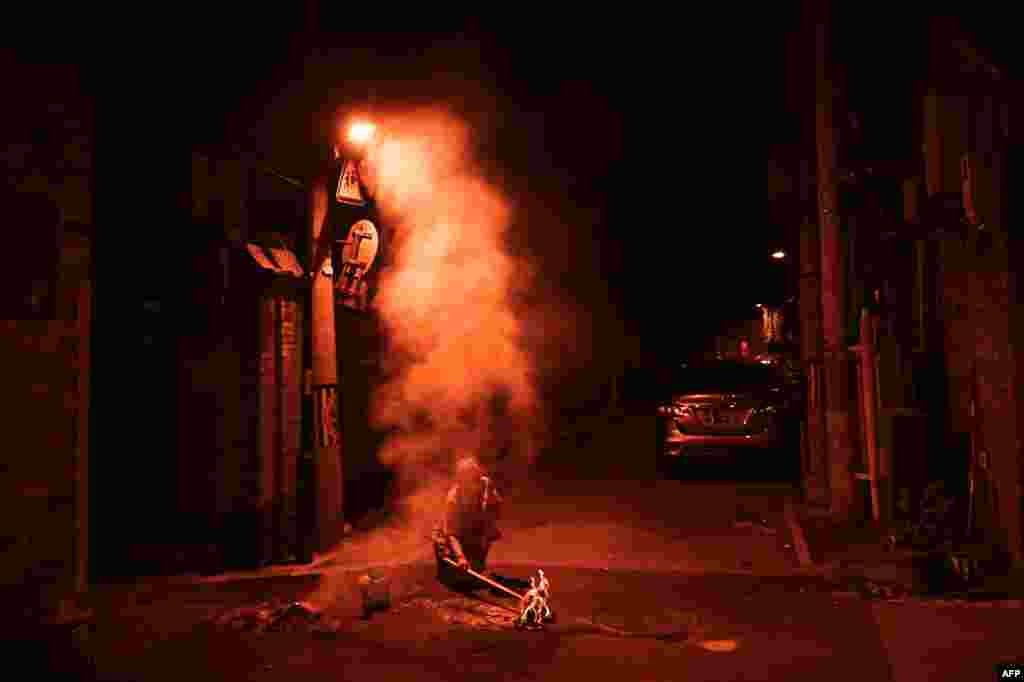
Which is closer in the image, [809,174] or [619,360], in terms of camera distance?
[809,174]

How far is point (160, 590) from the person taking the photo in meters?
7.28

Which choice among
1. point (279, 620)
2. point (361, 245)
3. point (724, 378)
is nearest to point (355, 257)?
point (361, 245)

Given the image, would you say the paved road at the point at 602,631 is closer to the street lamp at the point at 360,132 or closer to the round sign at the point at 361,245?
the round sign at the point at 361,245

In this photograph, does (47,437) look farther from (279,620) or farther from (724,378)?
(724,378)

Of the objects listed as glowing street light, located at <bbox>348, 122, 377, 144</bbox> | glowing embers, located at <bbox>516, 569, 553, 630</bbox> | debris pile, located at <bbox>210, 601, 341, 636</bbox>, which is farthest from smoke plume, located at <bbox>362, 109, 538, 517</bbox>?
glowing embers, located at <bbox>516, 569, 553, 630</bbox>

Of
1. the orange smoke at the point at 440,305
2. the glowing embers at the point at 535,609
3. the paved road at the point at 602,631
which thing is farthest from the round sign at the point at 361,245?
the glowing embers at the point at 535,609

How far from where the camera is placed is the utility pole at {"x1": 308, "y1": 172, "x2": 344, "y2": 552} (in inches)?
336

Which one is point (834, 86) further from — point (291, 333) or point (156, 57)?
point (156, 57)

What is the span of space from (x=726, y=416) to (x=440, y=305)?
4.92m

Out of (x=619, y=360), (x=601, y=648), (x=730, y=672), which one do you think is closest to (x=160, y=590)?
(x=601, y=648)

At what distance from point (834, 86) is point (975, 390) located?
4.14m

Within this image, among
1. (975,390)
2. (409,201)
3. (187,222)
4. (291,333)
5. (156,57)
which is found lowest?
(975,390)

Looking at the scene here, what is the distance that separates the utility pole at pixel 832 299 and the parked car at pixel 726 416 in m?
2.51

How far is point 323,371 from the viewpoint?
28.4 ft
